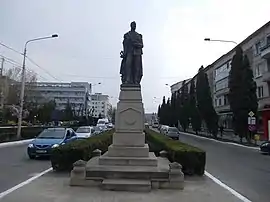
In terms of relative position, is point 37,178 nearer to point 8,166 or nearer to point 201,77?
point 8,166

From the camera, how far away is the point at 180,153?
13.3 m

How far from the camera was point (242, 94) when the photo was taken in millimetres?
37031

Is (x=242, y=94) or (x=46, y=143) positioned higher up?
(x=242, y=94)

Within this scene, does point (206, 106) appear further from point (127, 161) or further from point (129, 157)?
point (127, 161)

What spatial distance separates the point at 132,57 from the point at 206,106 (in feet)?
124

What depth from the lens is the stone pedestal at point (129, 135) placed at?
11906 millimetres

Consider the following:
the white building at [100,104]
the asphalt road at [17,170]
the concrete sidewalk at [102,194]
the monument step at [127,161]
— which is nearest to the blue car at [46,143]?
the asphalt road at [17,170]

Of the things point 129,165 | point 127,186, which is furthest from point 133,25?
point 127,186

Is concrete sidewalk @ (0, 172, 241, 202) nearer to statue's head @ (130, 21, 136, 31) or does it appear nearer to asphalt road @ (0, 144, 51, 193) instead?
asphalt road @ (0, 144, 51, 193)

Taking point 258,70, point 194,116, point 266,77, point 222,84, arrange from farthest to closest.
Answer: point 222,84, point 194,116, point 258,70, point 266,77

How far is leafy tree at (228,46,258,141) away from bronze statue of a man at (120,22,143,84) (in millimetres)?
25106

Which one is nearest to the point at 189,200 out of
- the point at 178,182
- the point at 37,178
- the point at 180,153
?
the point at 178,182

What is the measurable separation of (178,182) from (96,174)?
7.67 feet

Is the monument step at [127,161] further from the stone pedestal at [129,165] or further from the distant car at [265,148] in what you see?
the distant car at [265,148]
